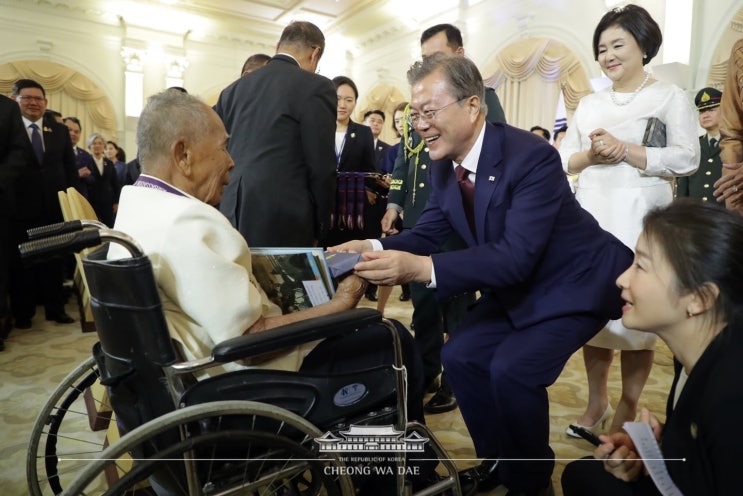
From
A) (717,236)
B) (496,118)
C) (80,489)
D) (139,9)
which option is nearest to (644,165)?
(496,118)

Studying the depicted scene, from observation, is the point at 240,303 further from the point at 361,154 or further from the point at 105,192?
the point at 105,192

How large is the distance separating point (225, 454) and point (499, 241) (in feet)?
2.61

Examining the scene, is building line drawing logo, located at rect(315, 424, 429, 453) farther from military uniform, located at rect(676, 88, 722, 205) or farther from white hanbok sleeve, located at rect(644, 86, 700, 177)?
military uniform, located at rect(676, 88, 722, 205)

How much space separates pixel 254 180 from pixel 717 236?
166cm


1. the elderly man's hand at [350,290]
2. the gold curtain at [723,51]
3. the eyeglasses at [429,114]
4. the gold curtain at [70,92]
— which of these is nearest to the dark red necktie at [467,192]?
the eyeglasses at [429,114]

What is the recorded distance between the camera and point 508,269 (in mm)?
1235

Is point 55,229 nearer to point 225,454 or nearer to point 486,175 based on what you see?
point 225,454

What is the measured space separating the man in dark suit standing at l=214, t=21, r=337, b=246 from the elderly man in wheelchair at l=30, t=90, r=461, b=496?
3.04 feet

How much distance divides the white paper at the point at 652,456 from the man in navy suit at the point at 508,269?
1.15ft

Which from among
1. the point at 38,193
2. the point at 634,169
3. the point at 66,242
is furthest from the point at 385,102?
the point at 66,242

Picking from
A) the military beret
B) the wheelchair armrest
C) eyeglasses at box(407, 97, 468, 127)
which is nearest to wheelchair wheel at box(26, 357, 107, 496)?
the wheelchair armrest

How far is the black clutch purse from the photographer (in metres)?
1.68

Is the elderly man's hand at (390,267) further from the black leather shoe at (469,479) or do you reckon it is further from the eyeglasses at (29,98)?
the eyeglasses at (29,98)

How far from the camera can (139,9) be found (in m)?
8.38
